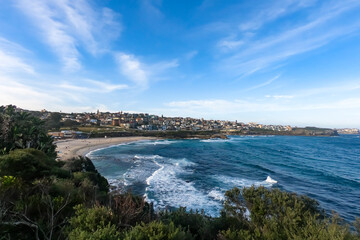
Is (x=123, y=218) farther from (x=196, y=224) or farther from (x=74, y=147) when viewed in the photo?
(x=74, y=147)

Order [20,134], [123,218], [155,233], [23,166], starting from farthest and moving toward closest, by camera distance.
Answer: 1. [20,134]
2. [23,166]
3. [123,218]
4. [155,233]

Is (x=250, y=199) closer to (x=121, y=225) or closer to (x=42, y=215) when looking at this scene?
(x=121, y=225)

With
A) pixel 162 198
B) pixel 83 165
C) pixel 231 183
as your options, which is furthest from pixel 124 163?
pixel 231 183

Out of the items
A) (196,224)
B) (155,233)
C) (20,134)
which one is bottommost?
(196,224)

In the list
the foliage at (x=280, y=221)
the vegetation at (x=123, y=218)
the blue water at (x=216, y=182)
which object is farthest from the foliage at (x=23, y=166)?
the foliage at (x=280, y=221)

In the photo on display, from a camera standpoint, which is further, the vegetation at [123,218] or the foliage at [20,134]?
the foliage at [20,134]

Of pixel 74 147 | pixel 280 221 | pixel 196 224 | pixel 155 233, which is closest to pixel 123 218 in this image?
pixel 155 233

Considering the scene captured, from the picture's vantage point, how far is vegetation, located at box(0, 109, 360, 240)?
17.1 ft

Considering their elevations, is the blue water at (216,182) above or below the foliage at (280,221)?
below

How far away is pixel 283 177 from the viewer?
29312 mm

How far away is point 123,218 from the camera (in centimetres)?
660

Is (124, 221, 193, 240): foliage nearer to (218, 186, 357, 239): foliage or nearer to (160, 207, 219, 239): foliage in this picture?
(218, 186, 357, 239): foliage

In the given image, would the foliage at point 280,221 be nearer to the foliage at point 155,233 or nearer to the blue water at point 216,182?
the foliage at point 155,233

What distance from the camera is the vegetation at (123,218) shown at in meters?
5.22
